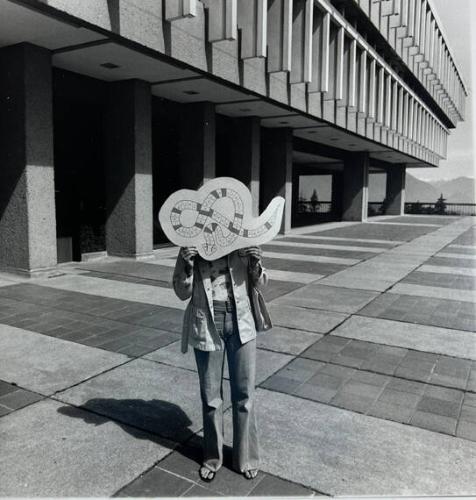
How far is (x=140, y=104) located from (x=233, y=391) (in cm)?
1062

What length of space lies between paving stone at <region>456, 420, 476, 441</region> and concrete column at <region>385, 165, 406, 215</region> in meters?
39.7

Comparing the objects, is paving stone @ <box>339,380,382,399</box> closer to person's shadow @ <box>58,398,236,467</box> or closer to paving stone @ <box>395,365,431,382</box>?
paving stone @ <box>395,365,431,382</box>

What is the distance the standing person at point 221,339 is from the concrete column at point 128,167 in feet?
32.0

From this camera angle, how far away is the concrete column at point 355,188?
102 ft

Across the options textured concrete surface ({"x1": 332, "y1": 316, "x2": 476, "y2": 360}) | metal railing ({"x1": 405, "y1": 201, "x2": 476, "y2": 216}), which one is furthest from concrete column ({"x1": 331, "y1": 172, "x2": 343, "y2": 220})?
textured concrete surface ({"x1": 332, "y1": 316, "x2": 476, "y2": 360})

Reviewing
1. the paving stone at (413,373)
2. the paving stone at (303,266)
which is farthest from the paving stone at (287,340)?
the paving stone at (303,266)

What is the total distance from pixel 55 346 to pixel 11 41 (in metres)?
6.72

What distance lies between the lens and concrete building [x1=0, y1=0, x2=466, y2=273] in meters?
9.62

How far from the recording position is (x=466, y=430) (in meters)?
3.84

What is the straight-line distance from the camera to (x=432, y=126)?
41406mm

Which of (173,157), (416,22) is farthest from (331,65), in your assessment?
(416,22)

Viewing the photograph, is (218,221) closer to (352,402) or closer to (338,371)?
(352,402)

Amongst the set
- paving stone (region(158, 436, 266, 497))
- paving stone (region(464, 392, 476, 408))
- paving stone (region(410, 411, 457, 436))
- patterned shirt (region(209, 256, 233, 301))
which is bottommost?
paving stone (region(464, 392, 476, 408))

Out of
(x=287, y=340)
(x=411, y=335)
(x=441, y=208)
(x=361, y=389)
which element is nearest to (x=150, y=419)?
(x=361, y=389)
